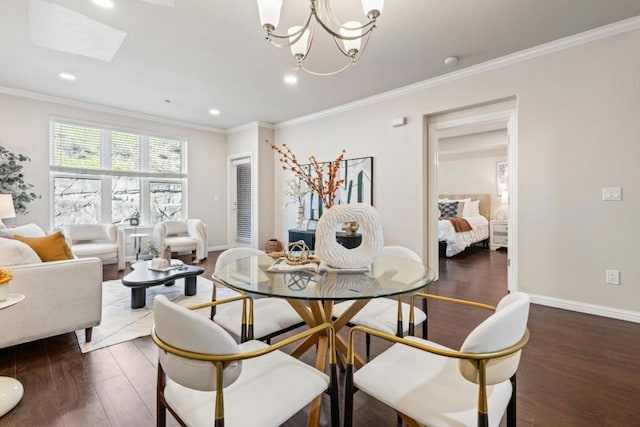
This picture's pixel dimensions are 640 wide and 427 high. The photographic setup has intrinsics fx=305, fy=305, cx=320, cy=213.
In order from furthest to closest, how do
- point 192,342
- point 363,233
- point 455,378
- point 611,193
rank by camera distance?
point 611,193, point 363,233, point 455,378, point 192,342

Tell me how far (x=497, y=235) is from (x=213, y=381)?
7.10 metres

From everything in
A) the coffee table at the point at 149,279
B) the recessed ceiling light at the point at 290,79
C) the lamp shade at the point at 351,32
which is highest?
the recessed ceiling light at the point at 290,79

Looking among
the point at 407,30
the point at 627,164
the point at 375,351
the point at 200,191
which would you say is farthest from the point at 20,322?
the point at 627,164

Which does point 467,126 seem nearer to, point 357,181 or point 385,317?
point 357,181

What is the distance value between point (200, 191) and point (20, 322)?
14.6 ft

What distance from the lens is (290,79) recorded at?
387 cm

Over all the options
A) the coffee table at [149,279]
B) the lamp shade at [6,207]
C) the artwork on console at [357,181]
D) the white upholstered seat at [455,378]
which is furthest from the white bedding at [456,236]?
the lamp shade at [6,207]

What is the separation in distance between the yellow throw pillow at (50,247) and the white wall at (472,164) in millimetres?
7423

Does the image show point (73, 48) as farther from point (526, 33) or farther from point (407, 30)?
point (526, 33)

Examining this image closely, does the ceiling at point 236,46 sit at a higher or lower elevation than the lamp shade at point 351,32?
higher

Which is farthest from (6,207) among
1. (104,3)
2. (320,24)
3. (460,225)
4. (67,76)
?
(460,225)

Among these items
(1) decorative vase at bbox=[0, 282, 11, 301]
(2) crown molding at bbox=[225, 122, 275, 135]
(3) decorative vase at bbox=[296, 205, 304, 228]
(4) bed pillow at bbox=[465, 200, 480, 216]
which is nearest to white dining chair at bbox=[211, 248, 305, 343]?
(1) decorative vase at bbox=[0, 282, 11, 301]

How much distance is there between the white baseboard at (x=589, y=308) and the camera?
8.81ft

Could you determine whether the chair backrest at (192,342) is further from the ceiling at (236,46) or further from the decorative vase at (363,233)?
the ceiling at (236,46)
